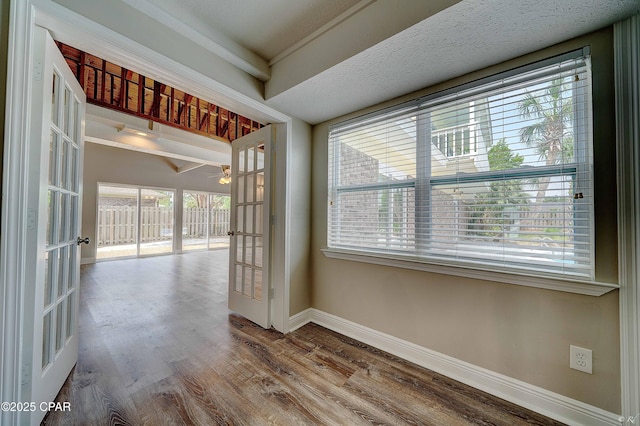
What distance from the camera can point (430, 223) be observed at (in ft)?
6.39

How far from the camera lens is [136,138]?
4.66 meters

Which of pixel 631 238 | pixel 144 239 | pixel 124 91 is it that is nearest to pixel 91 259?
pixel 144 239

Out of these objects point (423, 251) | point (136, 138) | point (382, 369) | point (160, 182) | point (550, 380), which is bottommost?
point (382, 369)

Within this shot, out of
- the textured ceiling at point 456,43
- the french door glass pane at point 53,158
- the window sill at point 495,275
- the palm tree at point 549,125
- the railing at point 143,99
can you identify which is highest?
the railing at point 143,99

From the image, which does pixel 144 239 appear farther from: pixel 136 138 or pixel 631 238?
pixel 631 238

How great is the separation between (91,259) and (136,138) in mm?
3327

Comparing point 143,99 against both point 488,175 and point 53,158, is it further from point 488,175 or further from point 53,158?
point 488,175

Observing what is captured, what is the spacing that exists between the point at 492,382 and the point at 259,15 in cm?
298

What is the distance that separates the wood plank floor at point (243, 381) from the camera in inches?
55.1

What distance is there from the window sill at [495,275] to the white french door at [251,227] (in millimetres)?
947

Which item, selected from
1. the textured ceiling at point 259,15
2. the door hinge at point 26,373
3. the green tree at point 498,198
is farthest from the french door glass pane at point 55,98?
the green tree at point 498,198

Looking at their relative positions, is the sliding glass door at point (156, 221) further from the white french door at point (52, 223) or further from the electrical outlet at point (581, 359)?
the electrical outlet at point (581, 359)

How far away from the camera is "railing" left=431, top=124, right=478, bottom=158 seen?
1767 millimetres

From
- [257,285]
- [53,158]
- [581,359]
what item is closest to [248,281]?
[257,285]
